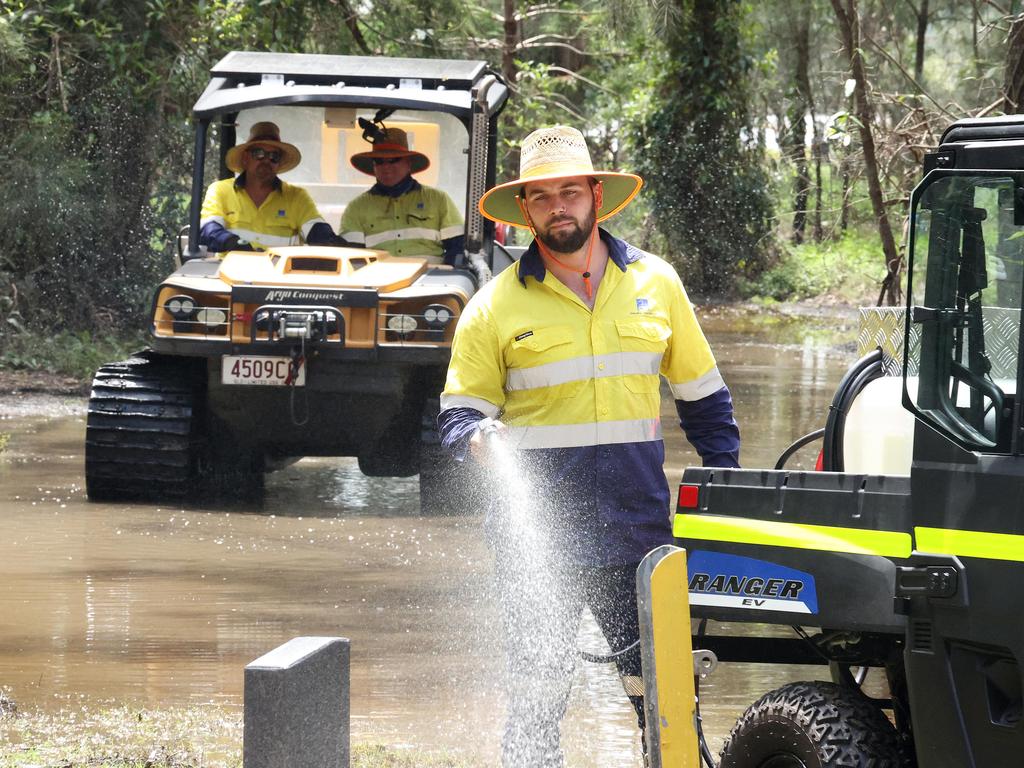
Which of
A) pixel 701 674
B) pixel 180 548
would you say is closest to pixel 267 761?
pixel 701 674

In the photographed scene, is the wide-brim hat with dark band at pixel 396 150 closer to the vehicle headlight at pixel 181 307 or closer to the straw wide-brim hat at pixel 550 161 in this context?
the vehicle headlight at pixel 181 307

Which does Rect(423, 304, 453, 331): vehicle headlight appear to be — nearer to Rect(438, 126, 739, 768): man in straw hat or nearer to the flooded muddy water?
the flooded muddy water

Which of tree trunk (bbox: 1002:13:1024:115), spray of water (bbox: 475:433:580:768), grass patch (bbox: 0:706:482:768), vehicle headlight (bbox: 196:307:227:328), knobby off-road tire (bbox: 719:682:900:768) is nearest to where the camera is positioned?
knobby off-road tire (bbox: 719:682:900:768)

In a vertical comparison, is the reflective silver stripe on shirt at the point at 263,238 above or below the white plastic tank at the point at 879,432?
above

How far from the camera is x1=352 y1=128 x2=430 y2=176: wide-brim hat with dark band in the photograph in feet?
34.4

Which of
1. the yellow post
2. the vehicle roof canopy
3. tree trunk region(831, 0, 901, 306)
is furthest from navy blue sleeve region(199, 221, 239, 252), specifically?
the yellow post

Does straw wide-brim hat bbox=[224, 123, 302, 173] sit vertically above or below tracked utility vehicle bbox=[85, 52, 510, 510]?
above

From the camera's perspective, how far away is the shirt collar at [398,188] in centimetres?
1048

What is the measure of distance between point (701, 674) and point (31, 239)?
44.4ft

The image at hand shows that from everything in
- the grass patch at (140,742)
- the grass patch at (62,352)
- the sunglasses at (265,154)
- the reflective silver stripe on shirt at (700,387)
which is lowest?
the grass patch at (140,742)

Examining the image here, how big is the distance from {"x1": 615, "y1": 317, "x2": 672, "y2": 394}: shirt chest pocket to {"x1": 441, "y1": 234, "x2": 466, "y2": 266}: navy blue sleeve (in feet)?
19.2

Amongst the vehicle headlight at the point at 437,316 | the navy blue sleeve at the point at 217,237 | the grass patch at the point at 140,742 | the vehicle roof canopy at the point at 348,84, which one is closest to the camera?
the grass patch at the point at 140,742

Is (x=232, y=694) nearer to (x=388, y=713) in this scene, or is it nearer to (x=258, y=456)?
(x=388, y=713)

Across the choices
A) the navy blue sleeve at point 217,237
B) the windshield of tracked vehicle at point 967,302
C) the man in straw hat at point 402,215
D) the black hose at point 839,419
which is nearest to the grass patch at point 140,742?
the black hose at point 839,419
